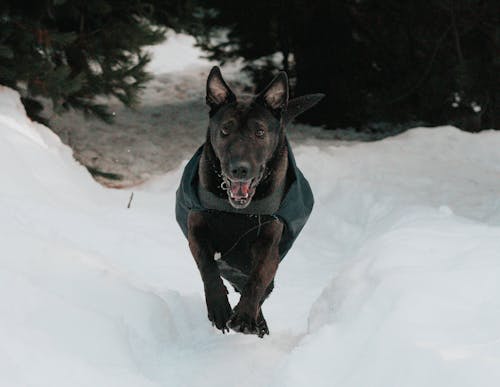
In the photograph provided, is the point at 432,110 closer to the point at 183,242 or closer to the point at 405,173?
the point at 405,173

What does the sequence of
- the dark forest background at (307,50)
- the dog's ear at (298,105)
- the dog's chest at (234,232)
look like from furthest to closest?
the dark forest background at (307,50) < the dog's ear at (298,105) < the dog's chest at (234,232)

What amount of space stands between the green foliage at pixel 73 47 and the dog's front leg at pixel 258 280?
18.2 feet

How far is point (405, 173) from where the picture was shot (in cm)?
1159

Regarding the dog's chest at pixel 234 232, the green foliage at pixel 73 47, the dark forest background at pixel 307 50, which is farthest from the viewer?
the dark forest background at pixel 307 50

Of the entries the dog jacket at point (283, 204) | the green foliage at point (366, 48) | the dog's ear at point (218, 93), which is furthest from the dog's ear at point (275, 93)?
the green foliage at point (366, 48)

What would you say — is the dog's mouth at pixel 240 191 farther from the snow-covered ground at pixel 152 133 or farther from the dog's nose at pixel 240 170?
the snow-covered ground at pixel 152 133

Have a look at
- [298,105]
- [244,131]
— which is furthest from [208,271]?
[298,105]

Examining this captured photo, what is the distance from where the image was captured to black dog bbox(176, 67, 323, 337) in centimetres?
497

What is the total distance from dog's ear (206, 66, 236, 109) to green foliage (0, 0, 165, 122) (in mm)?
5213

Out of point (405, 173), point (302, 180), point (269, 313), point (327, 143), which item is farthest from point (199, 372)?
point (327, 143)

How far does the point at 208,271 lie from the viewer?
5207 millimetres

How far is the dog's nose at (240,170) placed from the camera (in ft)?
15.9

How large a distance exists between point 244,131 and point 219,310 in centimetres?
108

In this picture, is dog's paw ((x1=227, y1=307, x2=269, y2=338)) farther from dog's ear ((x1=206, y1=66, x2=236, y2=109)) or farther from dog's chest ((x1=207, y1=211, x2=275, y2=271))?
dog's ear ((x1=206, y1=66, x2=236, y2=109))
